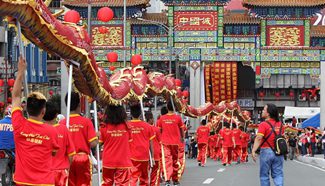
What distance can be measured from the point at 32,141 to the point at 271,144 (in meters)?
6.05

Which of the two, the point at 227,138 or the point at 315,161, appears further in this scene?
the point at 315,161

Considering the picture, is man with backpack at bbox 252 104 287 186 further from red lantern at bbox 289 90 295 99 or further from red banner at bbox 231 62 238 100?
red lantern at bbox 289 90 295 99

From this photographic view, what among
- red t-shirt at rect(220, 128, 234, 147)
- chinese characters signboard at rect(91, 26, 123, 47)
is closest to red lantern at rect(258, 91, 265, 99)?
chinese characters signboard at rect(91, 26, 123, 47)

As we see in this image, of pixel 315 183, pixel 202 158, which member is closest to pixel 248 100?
pixel 202 158

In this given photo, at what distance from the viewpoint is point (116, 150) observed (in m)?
13.3

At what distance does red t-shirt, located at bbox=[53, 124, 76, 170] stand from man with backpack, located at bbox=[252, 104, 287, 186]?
184 inches

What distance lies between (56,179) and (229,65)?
1874 inches

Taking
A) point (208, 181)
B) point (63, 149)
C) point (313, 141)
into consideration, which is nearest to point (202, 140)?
point (208, 181)

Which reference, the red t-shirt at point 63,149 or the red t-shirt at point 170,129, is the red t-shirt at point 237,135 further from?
the red t-shirt at point 63,149

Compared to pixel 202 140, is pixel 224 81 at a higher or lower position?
higher

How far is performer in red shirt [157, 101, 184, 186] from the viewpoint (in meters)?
18.7

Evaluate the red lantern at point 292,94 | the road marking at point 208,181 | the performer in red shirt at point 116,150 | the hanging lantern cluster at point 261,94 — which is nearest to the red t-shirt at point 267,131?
the performer in red shirt at point 116,150

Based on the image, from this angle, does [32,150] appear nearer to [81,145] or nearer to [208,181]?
[81,145]

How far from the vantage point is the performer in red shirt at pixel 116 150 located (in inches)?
523
